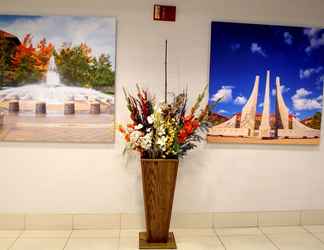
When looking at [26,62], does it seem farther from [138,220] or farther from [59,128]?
[138,220]

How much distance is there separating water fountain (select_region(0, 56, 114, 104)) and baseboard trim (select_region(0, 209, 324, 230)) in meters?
1.08

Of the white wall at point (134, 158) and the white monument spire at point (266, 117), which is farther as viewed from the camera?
the white monument spire at point (266, 117)

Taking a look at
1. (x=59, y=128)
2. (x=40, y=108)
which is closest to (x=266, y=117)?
(x=59, y=128)

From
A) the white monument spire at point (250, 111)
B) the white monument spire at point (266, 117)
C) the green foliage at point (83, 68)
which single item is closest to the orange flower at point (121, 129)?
Result: the green foliage at point (83, 68)

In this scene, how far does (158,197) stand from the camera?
258 centimetres

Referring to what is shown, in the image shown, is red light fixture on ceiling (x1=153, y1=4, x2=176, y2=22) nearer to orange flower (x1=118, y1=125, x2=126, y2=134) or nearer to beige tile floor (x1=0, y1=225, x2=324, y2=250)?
orange flower (x1=118, y1=125, x2=126, y2=134)

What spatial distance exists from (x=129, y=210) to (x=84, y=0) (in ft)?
6.51

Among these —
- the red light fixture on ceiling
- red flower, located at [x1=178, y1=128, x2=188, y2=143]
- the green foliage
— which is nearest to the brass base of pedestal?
red flower, located at [x1=178, y1=128, x2=188, y2=143]

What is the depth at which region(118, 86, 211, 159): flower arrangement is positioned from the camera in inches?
99.2

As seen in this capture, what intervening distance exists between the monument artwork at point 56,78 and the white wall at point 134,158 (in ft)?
0.31

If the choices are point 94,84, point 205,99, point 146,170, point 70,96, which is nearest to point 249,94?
point 205,99

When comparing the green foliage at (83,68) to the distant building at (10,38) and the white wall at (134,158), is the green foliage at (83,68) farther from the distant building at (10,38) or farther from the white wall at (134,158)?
the distant building at (10,38)

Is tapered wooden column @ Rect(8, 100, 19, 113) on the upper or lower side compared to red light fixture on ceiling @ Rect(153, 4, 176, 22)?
lower

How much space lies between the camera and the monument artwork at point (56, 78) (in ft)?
9.09
